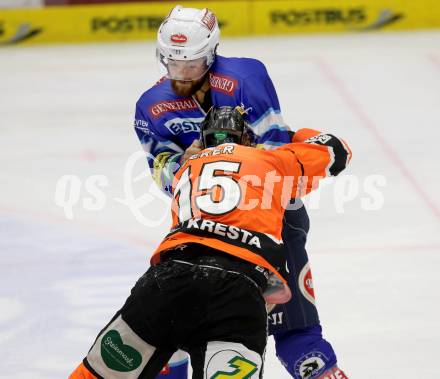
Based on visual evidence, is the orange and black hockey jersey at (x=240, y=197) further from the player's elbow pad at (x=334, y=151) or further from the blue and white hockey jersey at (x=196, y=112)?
the blue and white hockey jersey at (x=196, y=112)

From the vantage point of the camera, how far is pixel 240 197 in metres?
3.64

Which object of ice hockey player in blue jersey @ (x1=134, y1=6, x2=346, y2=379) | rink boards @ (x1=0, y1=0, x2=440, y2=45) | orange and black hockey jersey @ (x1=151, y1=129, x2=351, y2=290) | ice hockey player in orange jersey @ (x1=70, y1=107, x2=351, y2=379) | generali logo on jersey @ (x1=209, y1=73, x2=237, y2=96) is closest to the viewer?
ice hockey player in orange jersey @ (x1=70, y1=107, x2=351, y2=379)

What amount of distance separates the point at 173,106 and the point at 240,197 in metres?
0.91

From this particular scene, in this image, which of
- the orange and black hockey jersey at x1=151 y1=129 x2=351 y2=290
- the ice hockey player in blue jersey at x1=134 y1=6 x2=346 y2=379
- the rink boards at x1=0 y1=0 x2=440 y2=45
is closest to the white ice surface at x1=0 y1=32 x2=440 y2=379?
the rink boards at x1=0 y1=0 x2=440 y2=45

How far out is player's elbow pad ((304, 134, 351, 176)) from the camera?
3.95 meters

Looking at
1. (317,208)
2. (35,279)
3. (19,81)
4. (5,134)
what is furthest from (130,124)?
(35,279)

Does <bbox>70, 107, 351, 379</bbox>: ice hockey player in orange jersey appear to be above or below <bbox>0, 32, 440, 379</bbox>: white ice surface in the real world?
above

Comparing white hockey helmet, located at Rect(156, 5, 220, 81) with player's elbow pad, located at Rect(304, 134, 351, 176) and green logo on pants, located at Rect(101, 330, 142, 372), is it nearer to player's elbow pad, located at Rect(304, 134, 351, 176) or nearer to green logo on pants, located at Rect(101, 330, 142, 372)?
player's elbow pad, located at Rect(304, 134, 351, 176)

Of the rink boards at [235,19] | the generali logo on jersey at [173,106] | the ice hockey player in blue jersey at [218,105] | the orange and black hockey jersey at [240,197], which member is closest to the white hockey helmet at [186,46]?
the ice hockey player in blue jersey at [218,105]

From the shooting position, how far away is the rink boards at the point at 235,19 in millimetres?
11141

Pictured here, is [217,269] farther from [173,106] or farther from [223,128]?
[173,106]

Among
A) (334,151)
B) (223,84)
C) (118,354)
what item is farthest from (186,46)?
(118,354)

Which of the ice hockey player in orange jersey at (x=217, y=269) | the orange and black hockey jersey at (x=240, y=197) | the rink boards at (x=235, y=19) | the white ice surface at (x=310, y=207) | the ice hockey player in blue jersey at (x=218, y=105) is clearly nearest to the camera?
the ice hockey player in orange jersey at (x=217, y=269)

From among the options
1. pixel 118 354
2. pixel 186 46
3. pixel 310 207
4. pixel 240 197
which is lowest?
pixel 310 207
